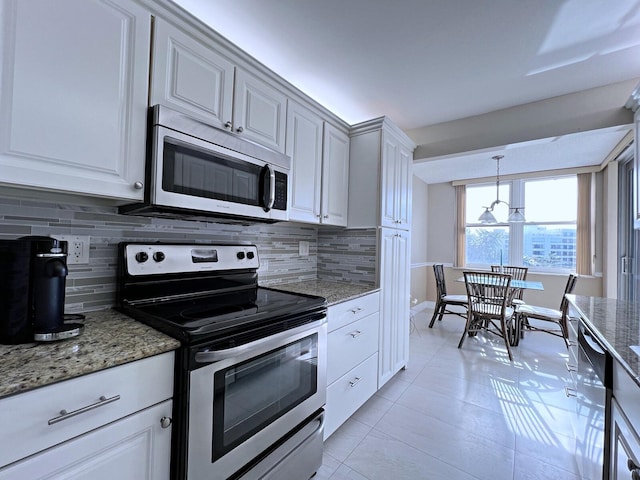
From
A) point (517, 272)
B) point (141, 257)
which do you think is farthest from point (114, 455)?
point (517, 272)

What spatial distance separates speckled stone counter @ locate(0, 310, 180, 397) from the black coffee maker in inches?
1.4

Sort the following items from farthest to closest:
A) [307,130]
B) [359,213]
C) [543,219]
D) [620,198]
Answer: [543,219]
[620,198]
[359,213]
[307,130]

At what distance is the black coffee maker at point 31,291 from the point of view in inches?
33.0

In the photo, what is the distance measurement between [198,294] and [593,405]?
1905 mm

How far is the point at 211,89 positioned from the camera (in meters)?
1.36

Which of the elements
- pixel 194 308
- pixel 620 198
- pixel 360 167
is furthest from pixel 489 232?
pixel 194 308

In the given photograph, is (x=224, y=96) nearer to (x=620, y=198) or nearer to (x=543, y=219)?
(x=620, y=198)

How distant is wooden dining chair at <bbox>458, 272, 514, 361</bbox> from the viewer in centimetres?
323

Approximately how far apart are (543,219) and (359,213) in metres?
4.11

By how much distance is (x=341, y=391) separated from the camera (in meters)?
1.77

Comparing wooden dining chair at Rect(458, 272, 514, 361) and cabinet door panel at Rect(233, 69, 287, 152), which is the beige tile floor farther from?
cabinet door panel at Rect(233, 69, 287, 152)

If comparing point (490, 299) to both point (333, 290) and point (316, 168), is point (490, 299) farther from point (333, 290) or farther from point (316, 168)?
point (316, 168)

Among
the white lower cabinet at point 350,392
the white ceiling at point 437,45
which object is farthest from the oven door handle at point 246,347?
the white ceiling at point 437,45

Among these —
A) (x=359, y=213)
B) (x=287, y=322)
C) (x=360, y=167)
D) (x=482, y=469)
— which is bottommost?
(x=482, y=469)
